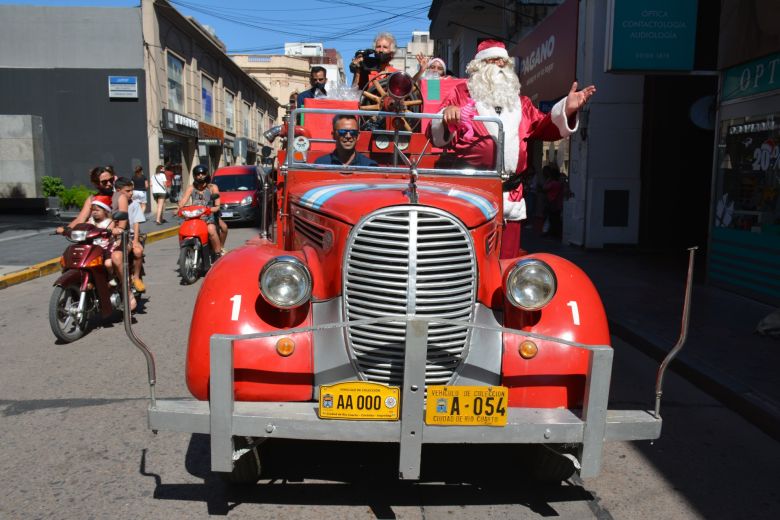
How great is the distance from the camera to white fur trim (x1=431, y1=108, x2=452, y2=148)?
426 centimetres

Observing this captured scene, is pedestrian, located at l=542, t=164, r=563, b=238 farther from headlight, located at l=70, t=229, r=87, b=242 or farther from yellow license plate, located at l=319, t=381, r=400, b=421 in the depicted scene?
yellow license plate, located at l=319, t=381, r=400, b=421

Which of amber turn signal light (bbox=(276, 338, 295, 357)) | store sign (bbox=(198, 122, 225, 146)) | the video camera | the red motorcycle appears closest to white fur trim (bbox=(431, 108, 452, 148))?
amber turn signal light (bbox=(276, 338, 295, 357))

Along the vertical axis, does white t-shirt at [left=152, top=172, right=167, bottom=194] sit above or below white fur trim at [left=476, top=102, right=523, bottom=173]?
below

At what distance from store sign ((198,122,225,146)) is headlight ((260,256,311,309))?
3015 cm

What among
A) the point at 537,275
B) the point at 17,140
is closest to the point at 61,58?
the point at 17,140

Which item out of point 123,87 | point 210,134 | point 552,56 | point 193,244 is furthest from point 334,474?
point 210,134

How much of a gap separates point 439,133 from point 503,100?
54cm

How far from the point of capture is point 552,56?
14.3 metres

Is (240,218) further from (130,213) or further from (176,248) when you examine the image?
(130,213)

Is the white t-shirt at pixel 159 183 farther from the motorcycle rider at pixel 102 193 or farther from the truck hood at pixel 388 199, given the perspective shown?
the truck hood at pixel 388 199

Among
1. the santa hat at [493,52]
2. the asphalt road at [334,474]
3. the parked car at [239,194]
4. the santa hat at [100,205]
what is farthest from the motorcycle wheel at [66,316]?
the parked car at [239,194]

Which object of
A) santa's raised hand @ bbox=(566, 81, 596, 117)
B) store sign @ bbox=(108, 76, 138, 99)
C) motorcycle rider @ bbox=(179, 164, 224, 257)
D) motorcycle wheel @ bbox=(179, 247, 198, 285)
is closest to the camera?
santa's raised hand @ bbox=(566, 81, 596, 117)

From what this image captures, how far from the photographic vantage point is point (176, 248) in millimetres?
14008

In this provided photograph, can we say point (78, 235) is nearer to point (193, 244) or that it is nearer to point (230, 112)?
point (193, 244)
